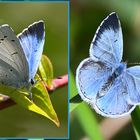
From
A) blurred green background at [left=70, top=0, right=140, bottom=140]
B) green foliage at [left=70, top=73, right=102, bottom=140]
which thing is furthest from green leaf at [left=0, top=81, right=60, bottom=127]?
blurred green background at [left=70, top=0, right=140, bottom=140]

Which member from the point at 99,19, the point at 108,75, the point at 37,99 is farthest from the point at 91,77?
the point at 99,19

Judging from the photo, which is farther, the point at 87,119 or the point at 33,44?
the point at 87,119

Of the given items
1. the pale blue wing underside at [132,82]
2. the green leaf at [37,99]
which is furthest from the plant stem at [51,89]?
the pale blue wing underside at [132,82]

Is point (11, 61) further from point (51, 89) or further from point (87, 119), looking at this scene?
point (87, 119)

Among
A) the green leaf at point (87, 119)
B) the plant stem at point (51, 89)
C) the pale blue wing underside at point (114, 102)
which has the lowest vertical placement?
the green leaf at point (87, 119)

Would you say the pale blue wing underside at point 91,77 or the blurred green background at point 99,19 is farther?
the blurred green background at point 99,19

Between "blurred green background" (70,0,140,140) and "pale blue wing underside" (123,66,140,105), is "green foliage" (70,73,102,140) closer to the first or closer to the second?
"pale blue wing underside" (123,66,140,105)

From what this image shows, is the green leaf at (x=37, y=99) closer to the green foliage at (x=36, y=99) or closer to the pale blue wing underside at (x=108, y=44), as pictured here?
the green foliage at (x=36, y=99)
